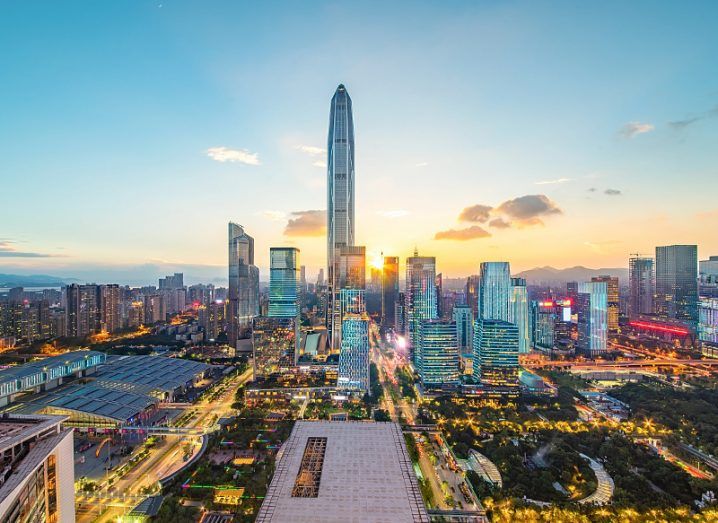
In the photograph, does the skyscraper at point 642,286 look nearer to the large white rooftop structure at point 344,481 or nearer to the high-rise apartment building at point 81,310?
the large white rooftop structure at point 344,481

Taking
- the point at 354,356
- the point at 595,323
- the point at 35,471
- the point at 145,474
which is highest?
the point at 35,471

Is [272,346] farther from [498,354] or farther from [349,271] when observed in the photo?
[498,354]

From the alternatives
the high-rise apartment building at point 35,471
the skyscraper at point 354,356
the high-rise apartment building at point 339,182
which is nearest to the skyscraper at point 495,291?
the skyscraper at point 354,356

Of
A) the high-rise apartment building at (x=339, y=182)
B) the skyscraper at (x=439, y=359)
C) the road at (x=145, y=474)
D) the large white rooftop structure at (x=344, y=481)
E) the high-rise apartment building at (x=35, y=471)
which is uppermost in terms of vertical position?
the high-rise apartment building at (x=339, y=182)

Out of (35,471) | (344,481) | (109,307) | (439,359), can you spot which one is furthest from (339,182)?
(35,471)

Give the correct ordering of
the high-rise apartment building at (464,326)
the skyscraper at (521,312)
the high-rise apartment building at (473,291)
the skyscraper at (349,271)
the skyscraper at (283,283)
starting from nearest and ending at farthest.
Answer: the skyscraper at (283,283) → the skyscraper at (521,312) → the high-rise apartment building at (464,326) → the skyscraper at (349,271) → the high-rise apartment building at (473,291)

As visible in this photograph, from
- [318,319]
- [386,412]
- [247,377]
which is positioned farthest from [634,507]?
[318,319]
